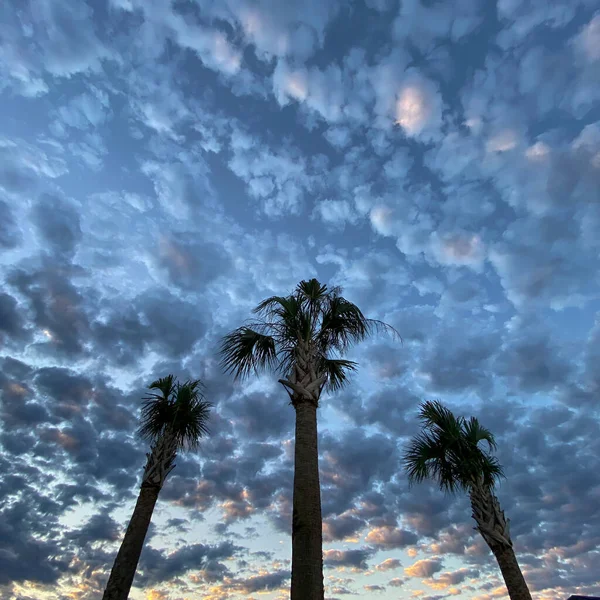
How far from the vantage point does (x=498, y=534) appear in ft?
41.9

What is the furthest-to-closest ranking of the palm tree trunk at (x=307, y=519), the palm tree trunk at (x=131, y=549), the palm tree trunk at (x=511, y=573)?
the palm tree trunk at (x=131, y=549) < the palm tree trunk at (x=511, y=573) < the palm tree trunk at (x=307, y=519)

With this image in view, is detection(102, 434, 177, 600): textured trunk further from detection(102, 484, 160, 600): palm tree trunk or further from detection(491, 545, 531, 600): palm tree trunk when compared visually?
detection(491, 545, 531, 600): palm tree trunk

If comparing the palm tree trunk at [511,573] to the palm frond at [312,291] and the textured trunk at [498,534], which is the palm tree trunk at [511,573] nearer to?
the textured trunk at [498,534]

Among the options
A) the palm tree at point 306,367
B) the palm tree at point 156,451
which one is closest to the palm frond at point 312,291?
the palm tree at point 306,367

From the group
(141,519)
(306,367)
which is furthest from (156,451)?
(306,367)

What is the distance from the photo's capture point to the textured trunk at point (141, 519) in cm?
1309

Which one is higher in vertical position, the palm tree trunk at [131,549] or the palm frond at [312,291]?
the palm frond at [312,291]

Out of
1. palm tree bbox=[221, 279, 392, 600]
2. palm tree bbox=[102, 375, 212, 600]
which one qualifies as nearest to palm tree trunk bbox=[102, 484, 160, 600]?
palm tree bbox=[102, 375, 212, 600]

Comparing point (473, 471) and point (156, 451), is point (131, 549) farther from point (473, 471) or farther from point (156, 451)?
point (473, 471)

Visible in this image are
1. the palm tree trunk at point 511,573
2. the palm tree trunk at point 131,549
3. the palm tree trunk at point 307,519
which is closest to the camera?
the palm tree trunk at point 307,519

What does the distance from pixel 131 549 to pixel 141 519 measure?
0.94 metres

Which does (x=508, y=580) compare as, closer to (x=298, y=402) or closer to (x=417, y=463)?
(x=417, y=463)

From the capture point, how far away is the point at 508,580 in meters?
12.2

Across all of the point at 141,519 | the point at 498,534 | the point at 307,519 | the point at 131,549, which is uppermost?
the point at 141,519
